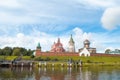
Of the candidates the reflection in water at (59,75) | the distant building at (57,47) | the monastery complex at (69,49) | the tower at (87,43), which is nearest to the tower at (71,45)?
the monastery complex at (69,49)

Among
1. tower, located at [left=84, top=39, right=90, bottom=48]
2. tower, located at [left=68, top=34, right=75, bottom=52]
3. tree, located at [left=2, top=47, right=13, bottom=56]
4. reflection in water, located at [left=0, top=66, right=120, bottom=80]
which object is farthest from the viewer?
tower, located at [left=68, top=34, right=75, bottom=52]

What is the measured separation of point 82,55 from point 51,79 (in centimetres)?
8390

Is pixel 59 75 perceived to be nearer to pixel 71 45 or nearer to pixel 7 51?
pixel 7 51

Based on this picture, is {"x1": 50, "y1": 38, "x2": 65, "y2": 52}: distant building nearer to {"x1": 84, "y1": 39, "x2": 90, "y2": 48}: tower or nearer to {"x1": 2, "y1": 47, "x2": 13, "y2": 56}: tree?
{"x1": 84, "y1": 39, "x2": 90, "y2": 48}: tower

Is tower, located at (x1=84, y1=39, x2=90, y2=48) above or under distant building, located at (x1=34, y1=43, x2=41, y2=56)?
above

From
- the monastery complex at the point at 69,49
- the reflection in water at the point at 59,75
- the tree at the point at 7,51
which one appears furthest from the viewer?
the tree at the point at 7,51

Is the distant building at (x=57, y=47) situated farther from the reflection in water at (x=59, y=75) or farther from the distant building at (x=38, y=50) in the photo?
the reflection in water at (x=59, y=75)

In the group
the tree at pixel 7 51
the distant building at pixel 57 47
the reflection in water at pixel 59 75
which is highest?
the distant building at pixel 57 47

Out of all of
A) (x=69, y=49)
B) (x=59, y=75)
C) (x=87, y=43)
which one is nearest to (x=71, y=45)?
(x=69, y=49)

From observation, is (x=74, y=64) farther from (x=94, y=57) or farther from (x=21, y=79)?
(x=21, y=79)

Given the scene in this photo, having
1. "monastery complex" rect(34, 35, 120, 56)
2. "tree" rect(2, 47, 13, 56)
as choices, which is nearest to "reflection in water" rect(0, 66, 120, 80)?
"monastery complex" rect(34, 35, 120, 56)

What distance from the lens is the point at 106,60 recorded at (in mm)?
123688

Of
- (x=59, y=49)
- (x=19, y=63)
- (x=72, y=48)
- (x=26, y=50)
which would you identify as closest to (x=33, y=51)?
(x=26, y=50)

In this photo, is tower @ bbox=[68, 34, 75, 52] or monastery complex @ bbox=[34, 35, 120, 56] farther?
tower @ bbox=[68, 34, 75, 52]
